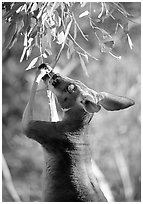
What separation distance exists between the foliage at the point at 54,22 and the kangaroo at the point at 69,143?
0.16 m

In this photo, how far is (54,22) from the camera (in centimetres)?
163

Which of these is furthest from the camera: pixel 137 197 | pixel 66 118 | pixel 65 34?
pixel 137 197

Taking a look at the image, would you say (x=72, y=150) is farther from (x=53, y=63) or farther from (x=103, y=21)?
(x=103, y=21)

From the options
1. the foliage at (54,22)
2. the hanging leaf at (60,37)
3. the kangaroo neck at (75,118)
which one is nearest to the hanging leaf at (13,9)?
the foliage at (54,22)

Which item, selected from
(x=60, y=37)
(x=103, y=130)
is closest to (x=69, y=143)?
(x=60, y=37)

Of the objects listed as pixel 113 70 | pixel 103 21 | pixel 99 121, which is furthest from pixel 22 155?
pixel 103 21

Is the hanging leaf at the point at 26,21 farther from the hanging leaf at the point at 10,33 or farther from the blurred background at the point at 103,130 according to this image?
the blurred background at the point at 103,130

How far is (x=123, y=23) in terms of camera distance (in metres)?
1.57

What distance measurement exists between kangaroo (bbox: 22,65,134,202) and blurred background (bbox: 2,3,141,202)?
14.7 ft

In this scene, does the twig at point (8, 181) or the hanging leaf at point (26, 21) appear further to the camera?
the twig at point (8, 181)

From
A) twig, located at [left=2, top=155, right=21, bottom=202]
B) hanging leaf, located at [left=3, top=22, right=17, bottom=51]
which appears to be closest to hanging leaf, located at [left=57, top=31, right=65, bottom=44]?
hanging leaf, located at [left=3, top=22, right=17, bottom=51]

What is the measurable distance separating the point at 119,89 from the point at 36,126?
487cm

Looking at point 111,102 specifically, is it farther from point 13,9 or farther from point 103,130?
point 103,130

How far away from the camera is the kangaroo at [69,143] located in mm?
1422
